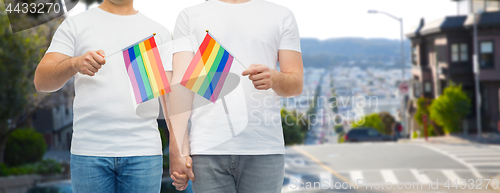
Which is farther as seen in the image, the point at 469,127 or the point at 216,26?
the point at 469,127

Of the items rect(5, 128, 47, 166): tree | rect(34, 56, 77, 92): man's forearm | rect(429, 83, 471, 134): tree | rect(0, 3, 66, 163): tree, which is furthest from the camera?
rect(429, 83, 471, 134): tree

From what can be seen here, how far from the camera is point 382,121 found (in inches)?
682

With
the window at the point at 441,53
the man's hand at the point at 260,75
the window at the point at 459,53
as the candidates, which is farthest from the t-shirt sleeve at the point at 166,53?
the window at the point at 441,53

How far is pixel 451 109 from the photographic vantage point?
670 inches

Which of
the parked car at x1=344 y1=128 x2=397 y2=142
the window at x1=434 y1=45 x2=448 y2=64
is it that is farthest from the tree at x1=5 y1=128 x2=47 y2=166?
the window at x1=434 y1=45 x2=448 y2=64

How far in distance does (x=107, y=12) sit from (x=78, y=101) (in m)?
0.38

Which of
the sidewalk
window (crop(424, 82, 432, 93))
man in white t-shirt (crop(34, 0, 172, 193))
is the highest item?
man in white t-shirt (crop(34, 0, 172, 193))

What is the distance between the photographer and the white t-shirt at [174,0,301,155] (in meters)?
1.68

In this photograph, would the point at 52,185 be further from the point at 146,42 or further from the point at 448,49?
the point at 448,49

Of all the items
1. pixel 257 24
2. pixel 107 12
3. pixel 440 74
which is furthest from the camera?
pixel 440 74

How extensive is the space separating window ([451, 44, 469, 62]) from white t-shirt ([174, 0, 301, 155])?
19627 millimetres

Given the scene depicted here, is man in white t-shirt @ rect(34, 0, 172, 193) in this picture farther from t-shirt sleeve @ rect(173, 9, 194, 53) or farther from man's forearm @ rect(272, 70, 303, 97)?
man's forearm @ rect(272, 70, 303, 97)

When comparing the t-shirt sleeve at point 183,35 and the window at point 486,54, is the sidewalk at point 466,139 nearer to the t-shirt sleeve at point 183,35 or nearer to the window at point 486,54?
the window at point 486,54

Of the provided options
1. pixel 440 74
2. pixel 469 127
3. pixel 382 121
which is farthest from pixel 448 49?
pixel 382 121
